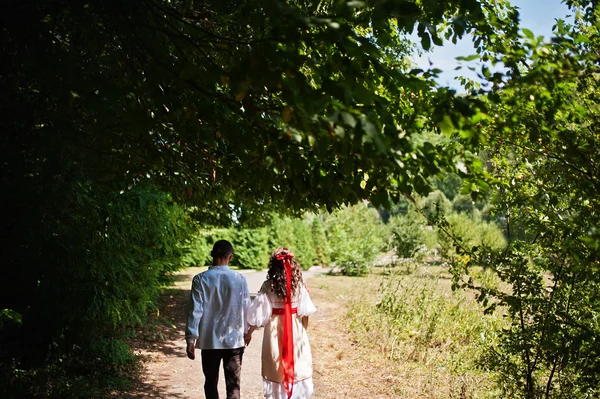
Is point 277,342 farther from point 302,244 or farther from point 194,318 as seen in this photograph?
point 302,244

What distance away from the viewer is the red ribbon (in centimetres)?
553

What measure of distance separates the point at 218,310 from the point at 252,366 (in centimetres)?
372

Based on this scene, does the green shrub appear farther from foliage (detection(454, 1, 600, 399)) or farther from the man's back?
foliage (detection(454, 1, 600, 399))

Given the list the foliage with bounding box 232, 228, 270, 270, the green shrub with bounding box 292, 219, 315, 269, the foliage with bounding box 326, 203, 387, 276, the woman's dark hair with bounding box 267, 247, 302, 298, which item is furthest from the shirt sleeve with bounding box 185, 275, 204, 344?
the green shrub with bounding box 292, 219, 315, 269

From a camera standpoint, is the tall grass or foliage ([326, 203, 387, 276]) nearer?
the tall grass

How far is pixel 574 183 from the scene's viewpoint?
3906mm

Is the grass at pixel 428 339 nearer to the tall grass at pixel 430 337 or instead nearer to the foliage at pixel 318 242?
the tall grass at pixel 430 337

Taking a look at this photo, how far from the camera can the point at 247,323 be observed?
5551 mm

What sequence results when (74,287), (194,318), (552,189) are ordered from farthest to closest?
1. (74,287)
2. (194,318)
3. (552,189)

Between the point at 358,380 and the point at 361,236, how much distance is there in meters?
19.6

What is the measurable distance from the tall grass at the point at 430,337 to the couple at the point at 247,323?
1.74 metres

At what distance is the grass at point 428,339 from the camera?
6.53m

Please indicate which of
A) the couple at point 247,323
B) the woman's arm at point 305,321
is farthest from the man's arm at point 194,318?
the woman's arm at point 305,321

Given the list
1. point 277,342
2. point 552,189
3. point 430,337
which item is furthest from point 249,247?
point 552,189
